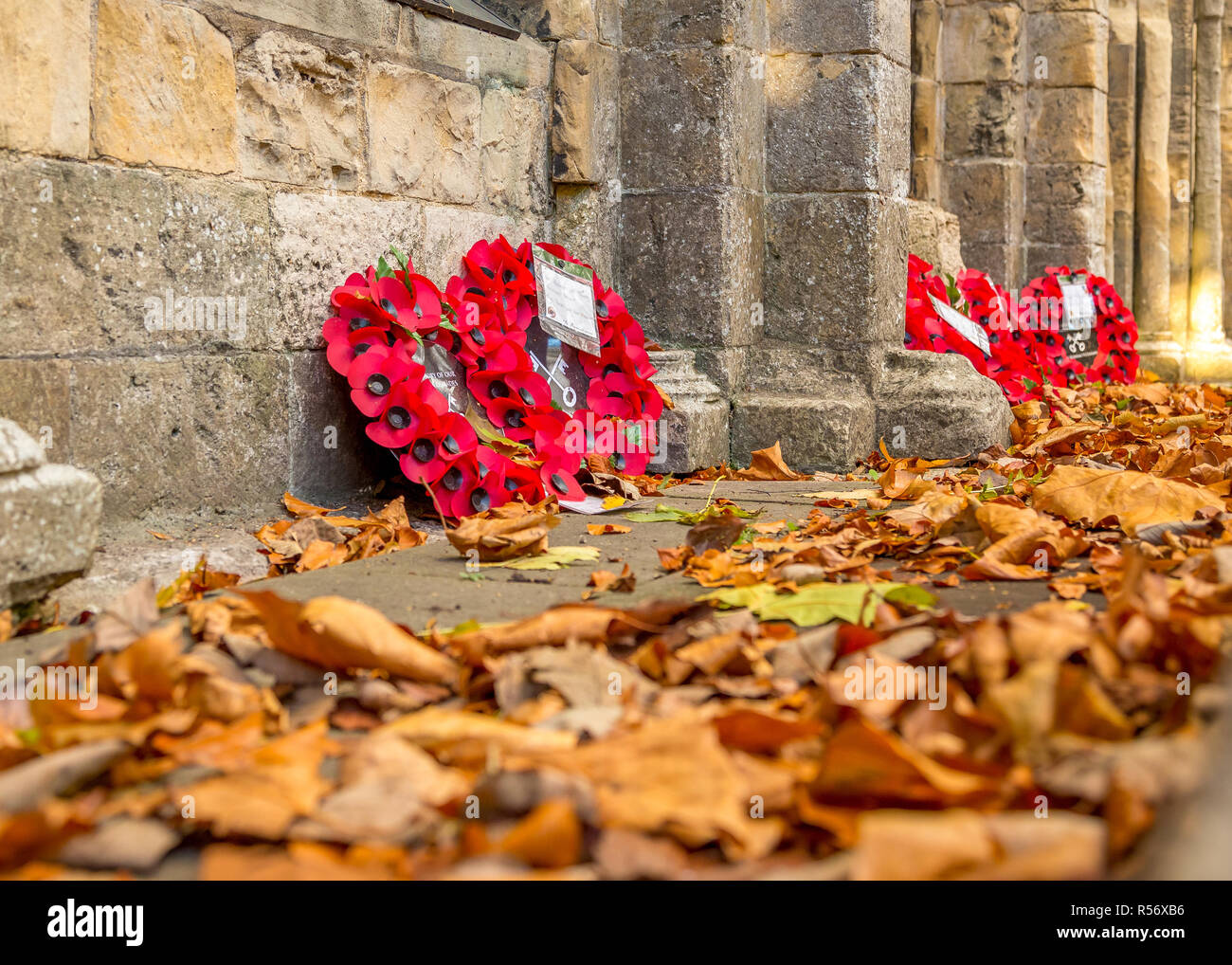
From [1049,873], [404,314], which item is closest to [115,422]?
[404,314]

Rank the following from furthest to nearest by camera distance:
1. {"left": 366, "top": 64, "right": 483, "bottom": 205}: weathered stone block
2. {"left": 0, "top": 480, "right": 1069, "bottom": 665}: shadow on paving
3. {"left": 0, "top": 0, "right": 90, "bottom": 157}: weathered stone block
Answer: {"left": 366, "top": 64, "right": 483, "bottom": 205}: weathered stone block, {"left": 0, "top": 0, "right": 90, "bottom": 157}: weathered stone block, {"left": 0, "top": 480, "right": 1069, "bottom": 665}: shadow on paving

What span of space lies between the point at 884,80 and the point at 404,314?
87.6 inches

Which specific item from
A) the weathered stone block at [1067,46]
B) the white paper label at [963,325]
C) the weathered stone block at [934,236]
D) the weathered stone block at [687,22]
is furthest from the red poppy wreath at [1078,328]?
the weathered stone block at [687,22]

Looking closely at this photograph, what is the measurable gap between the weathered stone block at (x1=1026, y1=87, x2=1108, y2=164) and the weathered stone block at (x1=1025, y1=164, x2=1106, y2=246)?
8cm

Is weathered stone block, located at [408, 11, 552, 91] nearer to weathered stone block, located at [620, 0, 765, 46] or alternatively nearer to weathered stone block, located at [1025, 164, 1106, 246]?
weathered stone block, located at [620, 0, 765, 46]

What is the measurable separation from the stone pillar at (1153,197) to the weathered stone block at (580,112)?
7355 millimetres

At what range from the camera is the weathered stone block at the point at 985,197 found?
7.92 metres

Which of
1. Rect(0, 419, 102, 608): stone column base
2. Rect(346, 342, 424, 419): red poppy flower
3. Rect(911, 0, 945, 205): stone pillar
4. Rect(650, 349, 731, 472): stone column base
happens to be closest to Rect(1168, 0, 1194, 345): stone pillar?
Rect(911, 0, 945, 205): stone pillar

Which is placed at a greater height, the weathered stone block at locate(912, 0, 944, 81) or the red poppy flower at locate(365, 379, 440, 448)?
the weathered stone block at locate(912, 0, 944, 81)

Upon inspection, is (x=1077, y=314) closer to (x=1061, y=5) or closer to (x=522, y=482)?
(x=1061, y=5)

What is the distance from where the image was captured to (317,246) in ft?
11.2

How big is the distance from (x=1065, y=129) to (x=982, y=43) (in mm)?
922

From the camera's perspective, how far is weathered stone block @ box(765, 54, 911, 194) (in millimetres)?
4547
